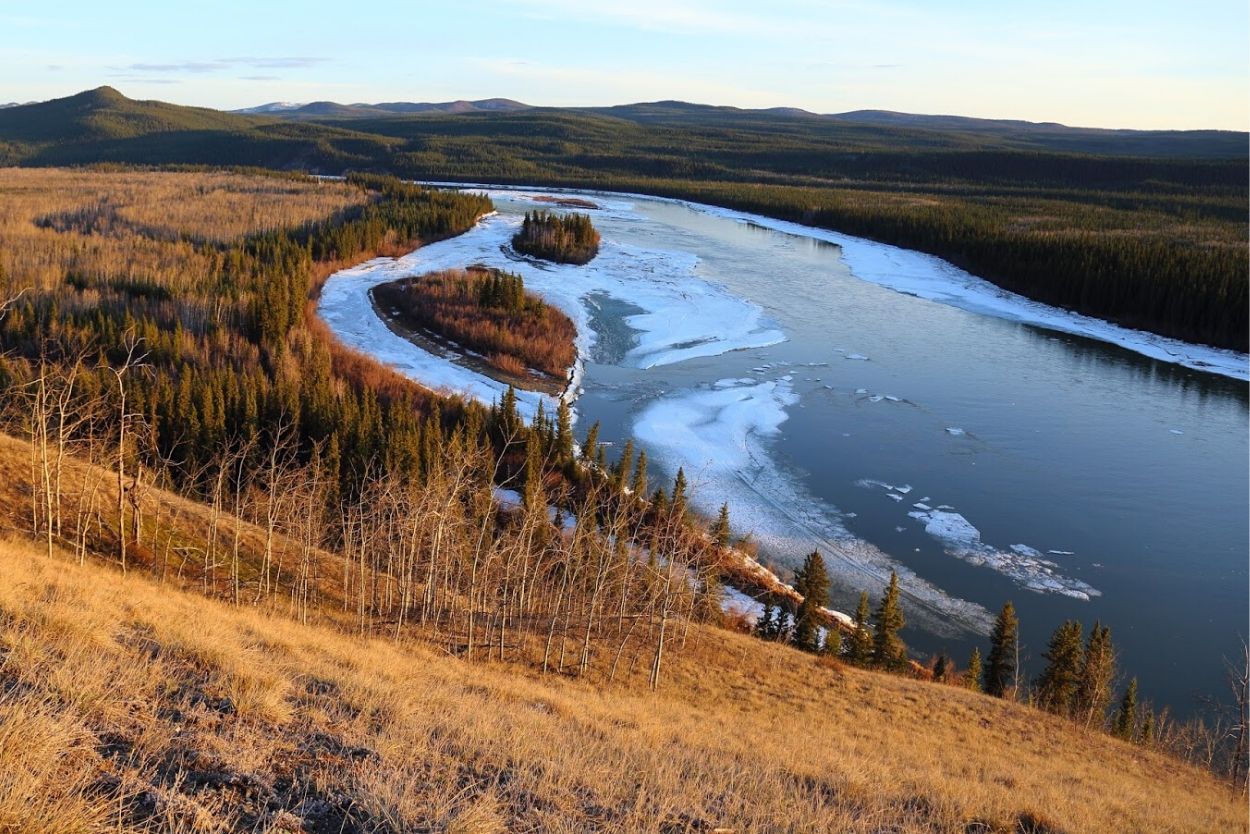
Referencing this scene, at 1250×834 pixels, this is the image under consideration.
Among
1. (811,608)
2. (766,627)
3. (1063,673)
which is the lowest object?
(766,627)

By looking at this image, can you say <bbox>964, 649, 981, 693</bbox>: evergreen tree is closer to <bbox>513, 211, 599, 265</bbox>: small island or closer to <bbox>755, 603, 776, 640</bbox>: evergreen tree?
<bbox>755, 603, 776, 640</bbox>: evergreen tree

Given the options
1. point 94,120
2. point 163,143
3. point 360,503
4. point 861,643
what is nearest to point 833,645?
point 861,643

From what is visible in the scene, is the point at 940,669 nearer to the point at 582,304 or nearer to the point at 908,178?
the point at 582,304

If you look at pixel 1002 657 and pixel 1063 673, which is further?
pixel 1002 657

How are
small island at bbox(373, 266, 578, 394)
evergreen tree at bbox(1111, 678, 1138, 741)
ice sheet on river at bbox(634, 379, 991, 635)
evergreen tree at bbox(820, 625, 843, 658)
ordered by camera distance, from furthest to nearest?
small island at bbox(373, 266, 578, 394)
ice sheet on river at bbox(634, 379, 991, 635)
evergreen tree at bbox(820, 625, 843, 658)
evergreen tree at bbox(1111, 678, 1138, 741)

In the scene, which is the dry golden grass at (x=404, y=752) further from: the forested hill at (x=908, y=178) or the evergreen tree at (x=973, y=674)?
the forested hill at (x=908, y=178)

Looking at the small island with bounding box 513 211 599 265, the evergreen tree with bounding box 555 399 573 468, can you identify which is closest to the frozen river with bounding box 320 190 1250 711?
the small island with bounding box 513 211 599 265

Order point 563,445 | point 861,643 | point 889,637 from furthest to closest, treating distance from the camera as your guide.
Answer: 1. point 563,445
2. point 861,643
3. point 889,637
